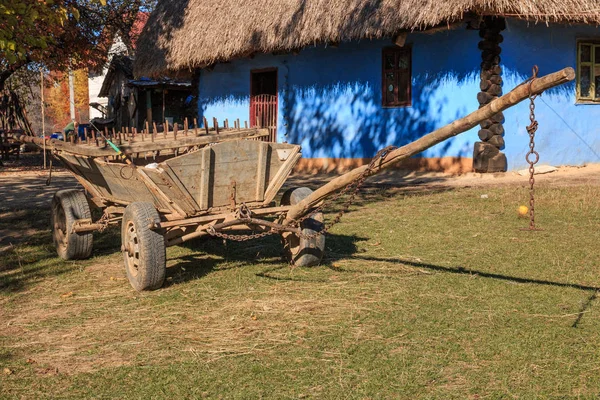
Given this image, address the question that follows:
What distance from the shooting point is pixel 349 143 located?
14227 millimetres

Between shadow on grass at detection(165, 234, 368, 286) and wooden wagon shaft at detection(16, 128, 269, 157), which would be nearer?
wooden wagon shaft at detection(16, 128, 269, 157)

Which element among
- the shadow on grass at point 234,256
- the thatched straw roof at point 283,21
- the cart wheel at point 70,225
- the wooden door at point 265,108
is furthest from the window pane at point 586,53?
the cart wheel at point 70,225

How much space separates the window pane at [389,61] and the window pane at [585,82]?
3674 millimetres

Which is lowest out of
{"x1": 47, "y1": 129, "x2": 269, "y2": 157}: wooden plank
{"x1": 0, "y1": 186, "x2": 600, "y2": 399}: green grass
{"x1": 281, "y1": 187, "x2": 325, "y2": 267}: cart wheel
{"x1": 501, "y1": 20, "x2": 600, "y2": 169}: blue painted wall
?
{"x1": 0, "y1": 186, "x2": 600, "y2": 399}: green grass

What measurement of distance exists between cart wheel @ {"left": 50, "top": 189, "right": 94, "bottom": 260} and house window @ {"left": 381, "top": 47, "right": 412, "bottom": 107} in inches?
325

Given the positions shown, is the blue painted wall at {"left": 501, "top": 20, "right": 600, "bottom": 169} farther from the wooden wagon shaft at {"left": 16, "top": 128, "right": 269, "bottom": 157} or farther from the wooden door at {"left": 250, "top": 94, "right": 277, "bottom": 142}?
the wooden wagon shaft at {"left": 16, "top": 128, "right": 269, "bottom": 157}

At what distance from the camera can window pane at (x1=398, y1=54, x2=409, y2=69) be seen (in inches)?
523

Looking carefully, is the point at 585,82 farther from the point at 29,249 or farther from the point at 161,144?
the point at 29,249

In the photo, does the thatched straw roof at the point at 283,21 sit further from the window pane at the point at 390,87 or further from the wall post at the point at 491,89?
the window pane at the point at 390,87

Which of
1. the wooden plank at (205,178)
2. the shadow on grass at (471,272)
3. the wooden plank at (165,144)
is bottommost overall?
the shadow on grass at (471,272)

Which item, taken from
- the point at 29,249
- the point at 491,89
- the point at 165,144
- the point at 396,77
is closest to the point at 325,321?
the point at 165,144

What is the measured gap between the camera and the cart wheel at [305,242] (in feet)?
18.6

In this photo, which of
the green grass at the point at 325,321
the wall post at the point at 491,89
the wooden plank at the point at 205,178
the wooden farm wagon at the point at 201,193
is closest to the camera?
the green grass at the point at 325,321

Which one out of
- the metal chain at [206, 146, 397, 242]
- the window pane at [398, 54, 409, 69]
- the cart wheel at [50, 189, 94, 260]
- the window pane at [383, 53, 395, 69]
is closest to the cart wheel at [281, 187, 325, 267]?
the metal chain at [206, 146, 397, 242]
